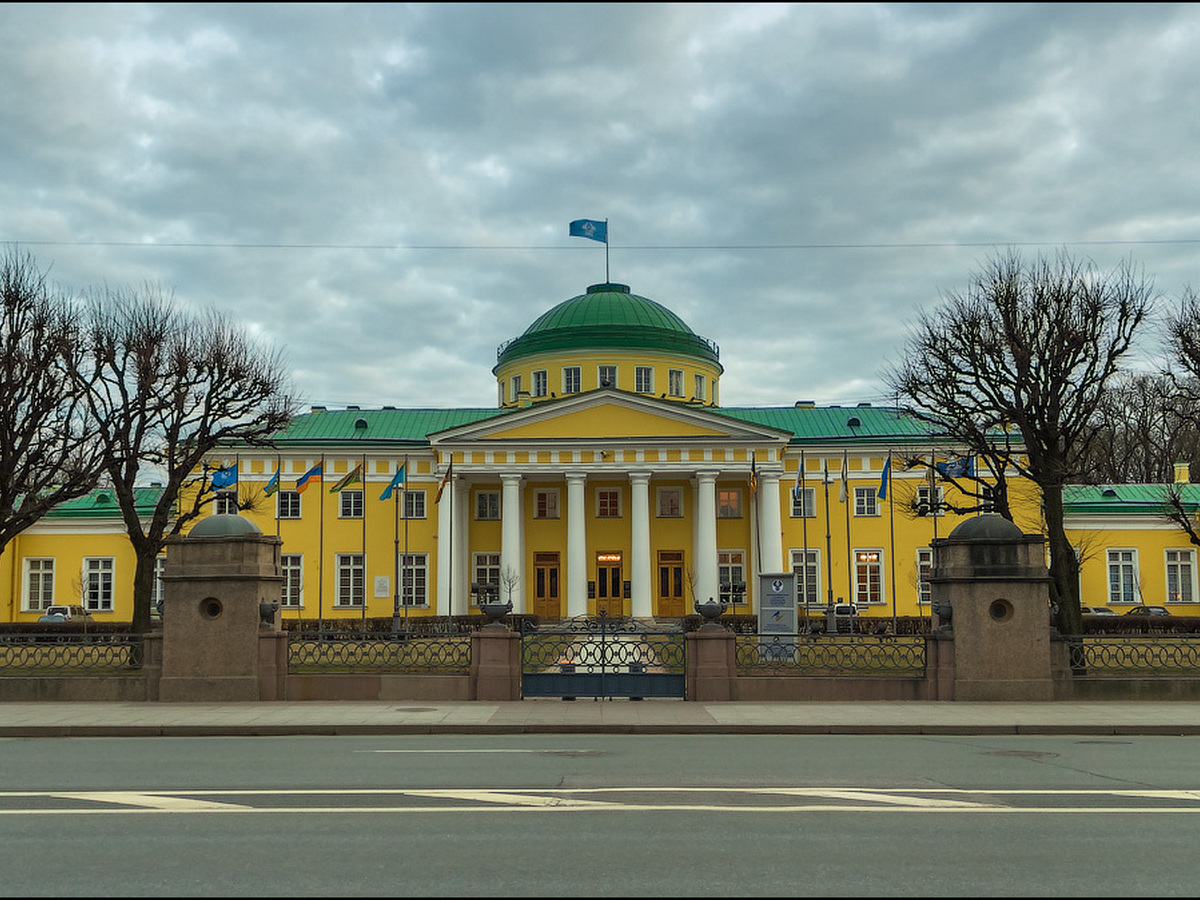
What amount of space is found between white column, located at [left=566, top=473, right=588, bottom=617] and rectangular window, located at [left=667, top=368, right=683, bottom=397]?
10672 mm

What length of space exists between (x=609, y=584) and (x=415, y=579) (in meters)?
10.3

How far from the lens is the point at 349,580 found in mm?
59844

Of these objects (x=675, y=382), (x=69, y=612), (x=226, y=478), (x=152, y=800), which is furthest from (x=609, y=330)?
(x=152, y=800)

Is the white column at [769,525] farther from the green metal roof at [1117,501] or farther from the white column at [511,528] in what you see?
the green metal roof at [1117,501]

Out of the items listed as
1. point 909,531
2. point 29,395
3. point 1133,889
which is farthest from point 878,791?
point 909,531

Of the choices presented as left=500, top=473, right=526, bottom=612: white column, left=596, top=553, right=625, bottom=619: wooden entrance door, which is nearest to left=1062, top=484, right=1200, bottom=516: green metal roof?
left=596, top=553, right=625, bottom=619: wooden entrance door

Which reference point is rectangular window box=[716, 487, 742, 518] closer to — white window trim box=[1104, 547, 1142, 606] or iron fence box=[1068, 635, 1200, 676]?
white window trim box=[1104, 547, 1142, 606]

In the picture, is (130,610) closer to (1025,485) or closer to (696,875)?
(1025,485)

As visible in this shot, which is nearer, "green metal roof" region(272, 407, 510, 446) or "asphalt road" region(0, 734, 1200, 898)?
"asphalt road" region(0, 734, 1200, 898)

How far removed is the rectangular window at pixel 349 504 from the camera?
60.5 m

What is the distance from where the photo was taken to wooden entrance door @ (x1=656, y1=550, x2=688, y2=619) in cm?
5950

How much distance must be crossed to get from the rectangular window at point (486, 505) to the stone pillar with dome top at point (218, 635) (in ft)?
129

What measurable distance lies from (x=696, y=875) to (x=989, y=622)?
15.3 m

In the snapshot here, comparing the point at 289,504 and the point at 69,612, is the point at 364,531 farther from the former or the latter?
the point at 69,612
